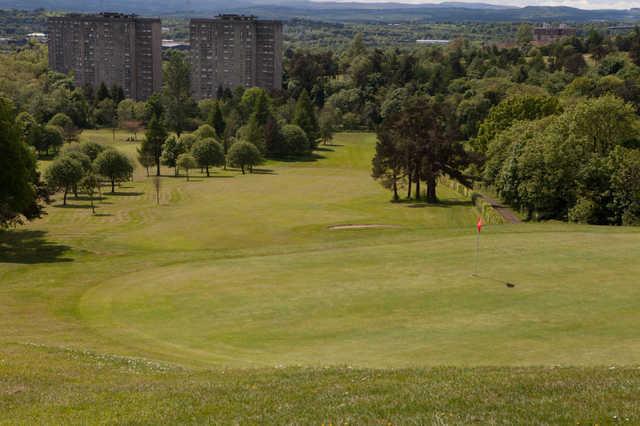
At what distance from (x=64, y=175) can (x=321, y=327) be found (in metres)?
64.3

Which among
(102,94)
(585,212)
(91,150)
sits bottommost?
(91,150)

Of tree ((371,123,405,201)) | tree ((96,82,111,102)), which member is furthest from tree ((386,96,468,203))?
tree ((96,82,111,102))

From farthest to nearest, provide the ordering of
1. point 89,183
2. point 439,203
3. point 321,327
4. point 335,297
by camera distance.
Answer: point 89,183 → point 439,203 → point 335,297 → point 321,327

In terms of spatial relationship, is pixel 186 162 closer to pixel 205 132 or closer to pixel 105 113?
pixel 205 132

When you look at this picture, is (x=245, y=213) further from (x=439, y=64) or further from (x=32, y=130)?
(x=439, y=64)

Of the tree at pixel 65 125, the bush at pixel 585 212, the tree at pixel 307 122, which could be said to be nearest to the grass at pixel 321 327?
the bush at pixel 585 212

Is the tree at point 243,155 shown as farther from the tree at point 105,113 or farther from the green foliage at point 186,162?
the tree at point 105,113

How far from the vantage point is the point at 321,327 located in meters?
29.4

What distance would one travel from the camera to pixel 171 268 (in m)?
41.7

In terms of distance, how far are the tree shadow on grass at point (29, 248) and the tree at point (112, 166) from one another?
125 feet

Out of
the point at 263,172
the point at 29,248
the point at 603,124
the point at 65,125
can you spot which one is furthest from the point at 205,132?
the point at 29,248

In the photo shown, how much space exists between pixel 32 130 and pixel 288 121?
5046 cm

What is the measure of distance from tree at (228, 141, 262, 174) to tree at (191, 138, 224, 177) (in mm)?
1642

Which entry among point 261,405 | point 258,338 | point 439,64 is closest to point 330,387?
point 261,405
